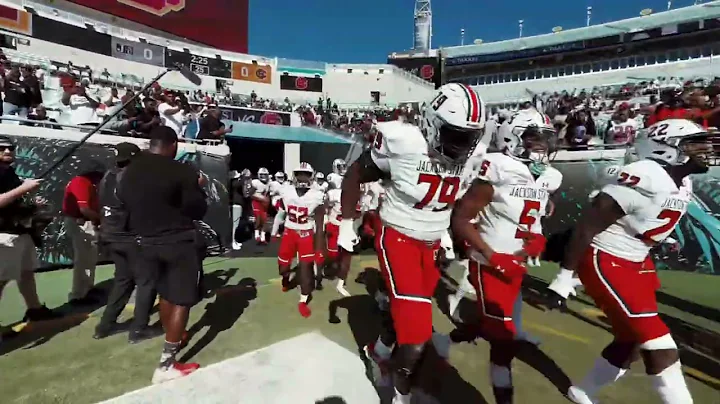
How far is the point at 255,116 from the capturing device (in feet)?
76.1

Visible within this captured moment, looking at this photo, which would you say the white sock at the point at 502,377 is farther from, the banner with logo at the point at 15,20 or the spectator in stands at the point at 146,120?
the banner with logo at the point at 15,20

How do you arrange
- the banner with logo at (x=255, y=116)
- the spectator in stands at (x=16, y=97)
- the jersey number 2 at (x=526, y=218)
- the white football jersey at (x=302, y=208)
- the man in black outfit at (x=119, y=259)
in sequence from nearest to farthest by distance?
the jersey number 2 at (x=526, y=218)
the man in black outfit at (x=119, y=259)
the white football jersey at (x=302, y=208)
the spectator in stands at (x=16, y=97)
the banner with logo at (x=255, y=116)

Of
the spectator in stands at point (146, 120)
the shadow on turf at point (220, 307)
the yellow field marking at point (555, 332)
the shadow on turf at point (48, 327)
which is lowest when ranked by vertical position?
the yellow field marking at point (555, 332)

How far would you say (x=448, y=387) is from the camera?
12.5 feet

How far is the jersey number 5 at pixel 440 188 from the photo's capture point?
9.68 feet

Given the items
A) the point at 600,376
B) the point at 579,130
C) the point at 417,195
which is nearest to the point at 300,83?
the point at 579,130

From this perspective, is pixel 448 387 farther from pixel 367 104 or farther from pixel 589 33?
pixel 589 33

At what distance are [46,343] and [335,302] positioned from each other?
3240 mm

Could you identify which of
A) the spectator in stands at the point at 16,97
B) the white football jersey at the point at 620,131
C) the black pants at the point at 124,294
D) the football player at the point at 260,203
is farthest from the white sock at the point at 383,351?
the white football jersey at the point at 620,131

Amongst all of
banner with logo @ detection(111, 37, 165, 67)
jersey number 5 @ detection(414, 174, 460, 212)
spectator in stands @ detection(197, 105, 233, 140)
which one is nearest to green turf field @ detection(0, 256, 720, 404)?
jersey number 5 @ detection(414, 174, 460, 212)

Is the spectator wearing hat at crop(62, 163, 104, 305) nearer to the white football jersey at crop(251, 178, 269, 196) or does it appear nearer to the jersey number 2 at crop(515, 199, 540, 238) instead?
the jersey number 2 at crop(515, 199, 540, 238)

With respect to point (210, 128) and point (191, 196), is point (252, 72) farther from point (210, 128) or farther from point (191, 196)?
point (191, 196)

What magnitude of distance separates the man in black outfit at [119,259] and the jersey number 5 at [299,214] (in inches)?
92.3

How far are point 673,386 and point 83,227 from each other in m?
6.41
